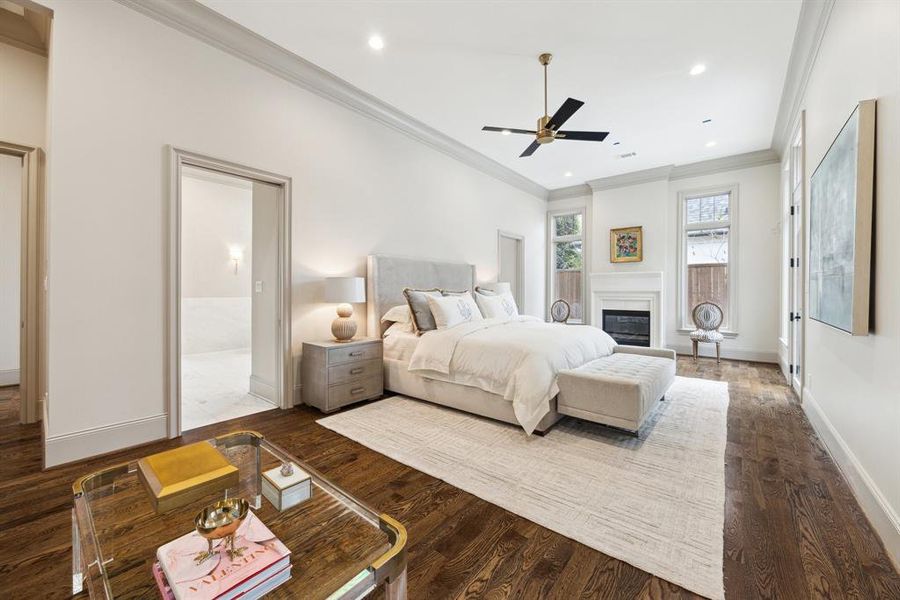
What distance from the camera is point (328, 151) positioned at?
12.5 ft

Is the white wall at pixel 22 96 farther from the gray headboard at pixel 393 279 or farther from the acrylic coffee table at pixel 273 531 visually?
the acrylic coffee table at pixel 273 531

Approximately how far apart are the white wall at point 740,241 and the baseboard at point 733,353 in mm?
12

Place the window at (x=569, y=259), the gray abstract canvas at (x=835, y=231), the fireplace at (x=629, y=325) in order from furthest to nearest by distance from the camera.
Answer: the window at (x=569, y=259) → the fireplace at (x=629, y=325) → the gray abstract canvas at (x=835, y=231)

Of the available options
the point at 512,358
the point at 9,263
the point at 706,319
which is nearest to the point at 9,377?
the point at 9,263

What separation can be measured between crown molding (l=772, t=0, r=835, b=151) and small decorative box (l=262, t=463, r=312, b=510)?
4309 mm

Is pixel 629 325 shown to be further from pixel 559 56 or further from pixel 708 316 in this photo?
pixel 559 56

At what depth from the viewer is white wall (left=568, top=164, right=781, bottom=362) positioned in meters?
5.64

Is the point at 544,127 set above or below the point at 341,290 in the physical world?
above

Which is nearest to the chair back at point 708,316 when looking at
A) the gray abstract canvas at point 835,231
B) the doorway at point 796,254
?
the doorway at point 796,254

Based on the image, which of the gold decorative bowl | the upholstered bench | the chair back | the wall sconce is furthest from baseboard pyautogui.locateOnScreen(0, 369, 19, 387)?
the chair back

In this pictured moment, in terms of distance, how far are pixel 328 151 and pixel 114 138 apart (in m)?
1.70

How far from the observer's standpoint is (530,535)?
5.57 ft

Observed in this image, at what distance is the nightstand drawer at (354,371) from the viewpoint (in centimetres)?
335

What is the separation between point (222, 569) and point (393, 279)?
3.45 m
